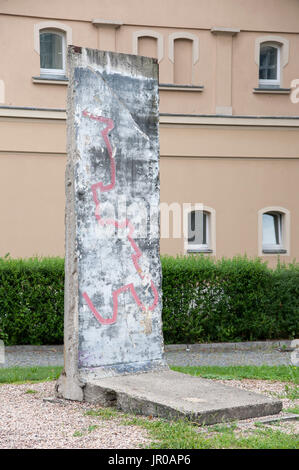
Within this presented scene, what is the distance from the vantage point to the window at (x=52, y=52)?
19141mm

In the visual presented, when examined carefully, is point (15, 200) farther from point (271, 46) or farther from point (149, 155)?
point (149, 155)

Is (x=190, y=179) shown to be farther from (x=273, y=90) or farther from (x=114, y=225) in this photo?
(x=114, y=225)

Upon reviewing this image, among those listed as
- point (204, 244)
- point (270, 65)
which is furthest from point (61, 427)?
point (270, 65)

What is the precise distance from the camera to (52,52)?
19281 mm

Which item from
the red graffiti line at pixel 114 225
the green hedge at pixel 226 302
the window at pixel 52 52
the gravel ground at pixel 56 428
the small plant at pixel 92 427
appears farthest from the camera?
the window at pixel 52 52

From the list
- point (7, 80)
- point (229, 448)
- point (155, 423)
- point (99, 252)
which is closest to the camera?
point (229, 448)

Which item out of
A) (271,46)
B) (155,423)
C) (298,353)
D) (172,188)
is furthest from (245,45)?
(155,423)

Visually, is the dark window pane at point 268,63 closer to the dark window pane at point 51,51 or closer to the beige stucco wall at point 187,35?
the beige stucco wall at point 187,35

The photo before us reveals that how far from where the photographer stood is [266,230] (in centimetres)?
2039

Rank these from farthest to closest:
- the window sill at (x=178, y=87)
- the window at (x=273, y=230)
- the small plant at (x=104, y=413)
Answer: the window at (x=273, y=230) < the window sill at (x=178, y=87) < the small plant at (x=104, y=413)

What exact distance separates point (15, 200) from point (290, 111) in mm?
7354

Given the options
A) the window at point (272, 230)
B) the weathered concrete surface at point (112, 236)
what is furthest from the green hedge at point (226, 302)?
the window at point (272, 230)

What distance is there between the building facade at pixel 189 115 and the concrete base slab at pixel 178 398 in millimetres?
11371

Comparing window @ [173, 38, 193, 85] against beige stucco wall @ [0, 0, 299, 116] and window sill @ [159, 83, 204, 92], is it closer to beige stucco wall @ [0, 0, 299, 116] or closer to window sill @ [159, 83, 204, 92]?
beige stucco wall @ [0, 0, 299, 116]
